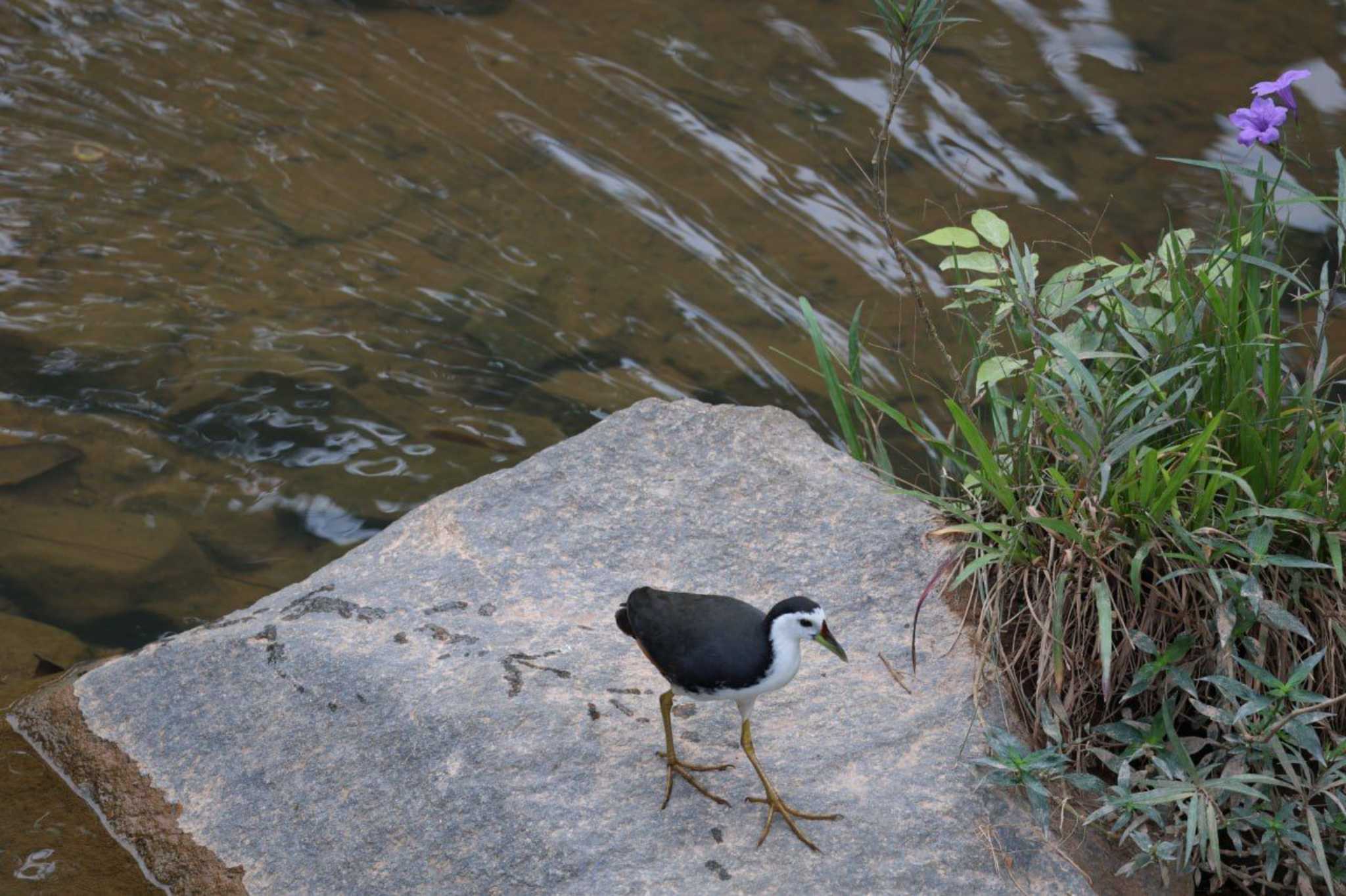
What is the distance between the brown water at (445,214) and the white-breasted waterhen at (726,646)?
6.56 feet

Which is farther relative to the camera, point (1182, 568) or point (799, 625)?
point (1182, 568)

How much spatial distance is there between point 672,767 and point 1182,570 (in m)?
1.33

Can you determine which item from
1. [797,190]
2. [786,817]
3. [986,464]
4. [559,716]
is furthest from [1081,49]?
[786,817]

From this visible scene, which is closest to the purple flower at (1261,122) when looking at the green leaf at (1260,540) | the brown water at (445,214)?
the green leaf at (1260,540)

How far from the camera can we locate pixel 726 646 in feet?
9.89

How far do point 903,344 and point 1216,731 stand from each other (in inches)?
139

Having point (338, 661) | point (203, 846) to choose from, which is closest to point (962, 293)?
point (338, 661)

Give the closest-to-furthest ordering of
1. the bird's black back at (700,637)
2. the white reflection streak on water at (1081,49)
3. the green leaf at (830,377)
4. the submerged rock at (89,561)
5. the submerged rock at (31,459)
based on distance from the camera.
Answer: the bird's black back at (700,637) < the green leaf at (830,377) < the submerged rock at (89,561) < the submerged rock at (31,459) < the white reflection streak on water at (1081,49)

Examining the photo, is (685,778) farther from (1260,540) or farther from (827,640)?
(1260,540)

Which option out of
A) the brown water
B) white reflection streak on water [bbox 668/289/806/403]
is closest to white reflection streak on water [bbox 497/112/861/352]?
the brown water

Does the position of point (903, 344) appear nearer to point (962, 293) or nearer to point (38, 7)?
point (962, 293)

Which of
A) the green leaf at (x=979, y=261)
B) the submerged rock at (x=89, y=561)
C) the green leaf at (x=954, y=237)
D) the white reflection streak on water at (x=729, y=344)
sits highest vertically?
the green leaf at (x=954, y=237)

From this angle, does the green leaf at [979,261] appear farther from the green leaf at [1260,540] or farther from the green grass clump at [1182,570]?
the green leaf at [1260,540]

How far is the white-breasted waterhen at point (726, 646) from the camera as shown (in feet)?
9.86
